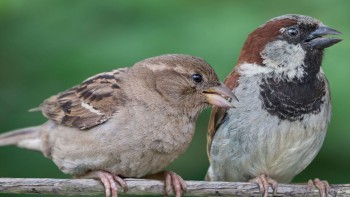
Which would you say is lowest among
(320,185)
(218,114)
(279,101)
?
(320,185)

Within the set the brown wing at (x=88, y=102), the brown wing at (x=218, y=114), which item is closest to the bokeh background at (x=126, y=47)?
the brown wing at (x=218, y=114)

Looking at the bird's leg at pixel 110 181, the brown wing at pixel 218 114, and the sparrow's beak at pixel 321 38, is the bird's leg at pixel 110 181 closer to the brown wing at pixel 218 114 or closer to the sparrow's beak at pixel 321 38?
the brown wing at pixel 218 114

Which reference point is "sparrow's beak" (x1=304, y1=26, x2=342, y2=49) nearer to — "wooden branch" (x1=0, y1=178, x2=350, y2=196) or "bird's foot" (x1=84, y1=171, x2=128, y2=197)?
"wooden branch" (x1=0, y1=178, x2=350, y2=196)

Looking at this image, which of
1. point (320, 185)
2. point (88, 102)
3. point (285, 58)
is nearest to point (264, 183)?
point (320, 185)

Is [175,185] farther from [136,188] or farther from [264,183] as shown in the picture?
[264,183]

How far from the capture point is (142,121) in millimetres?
4926

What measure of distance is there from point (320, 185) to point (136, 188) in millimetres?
834

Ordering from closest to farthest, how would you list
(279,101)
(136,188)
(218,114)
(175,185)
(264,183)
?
(136,188)
(175,185)
(264,183)
(279,101)
(218,114)

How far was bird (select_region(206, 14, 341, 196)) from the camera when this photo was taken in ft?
17.0

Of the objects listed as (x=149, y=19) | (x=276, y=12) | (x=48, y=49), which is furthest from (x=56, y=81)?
(x=276, y=12)

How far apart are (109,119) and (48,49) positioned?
27.5 inches

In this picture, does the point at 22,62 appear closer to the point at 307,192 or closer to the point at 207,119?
the point at 207,119

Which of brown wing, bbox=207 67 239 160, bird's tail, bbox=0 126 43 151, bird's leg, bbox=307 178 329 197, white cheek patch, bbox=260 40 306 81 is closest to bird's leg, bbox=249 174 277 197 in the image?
bird's leg, bbox=307 178 329 197

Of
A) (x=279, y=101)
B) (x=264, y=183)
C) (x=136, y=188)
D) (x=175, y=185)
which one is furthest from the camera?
(x=279, y=101)
